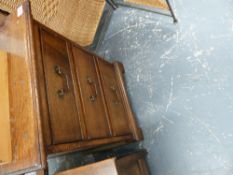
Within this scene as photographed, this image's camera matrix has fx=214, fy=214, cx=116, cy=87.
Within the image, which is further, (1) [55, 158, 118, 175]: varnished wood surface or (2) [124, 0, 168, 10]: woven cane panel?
(2) [124, 0, 168, 10]: woven cane panel

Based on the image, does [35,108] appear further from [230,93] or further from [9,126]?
[230,93]

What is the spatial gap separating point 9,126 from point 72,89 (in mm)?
337

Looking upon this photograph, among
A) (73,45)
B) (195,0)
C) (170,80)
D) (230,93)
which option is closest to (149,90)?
(170,80)

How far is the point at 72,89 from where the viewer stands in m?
1.08

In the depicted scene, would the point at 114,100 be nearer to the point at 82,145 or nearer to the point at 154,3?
the point at 82,145

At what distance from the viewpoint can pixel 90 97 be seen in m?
1.21

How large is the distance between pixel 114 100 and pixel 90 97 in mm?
305

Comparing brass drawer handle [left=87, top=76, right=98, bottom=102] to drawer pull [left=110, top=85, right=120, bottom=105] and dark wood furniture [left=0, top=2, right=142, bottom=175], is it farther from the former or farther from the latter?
drawer pull [left=110, top=85, right=120, bottom=105]

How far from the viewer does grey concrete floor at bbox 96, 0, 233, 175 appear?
1306 mm

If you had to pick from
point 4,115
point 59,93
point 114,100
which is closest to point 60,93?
point 59,93

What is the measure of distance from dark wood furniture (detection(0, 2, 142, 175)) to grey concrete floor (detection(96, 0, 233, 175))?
35 cm

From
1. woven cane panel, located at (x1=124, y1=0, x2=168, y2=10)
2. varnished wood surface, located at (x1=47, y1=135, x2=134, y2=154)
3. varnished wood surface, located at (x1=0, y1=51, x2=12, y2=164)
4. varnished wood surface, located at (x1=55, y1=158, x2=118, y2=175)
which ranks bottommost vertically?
varnished wood surface, located at (x1=55, y1=158, x2=118, y2=175)

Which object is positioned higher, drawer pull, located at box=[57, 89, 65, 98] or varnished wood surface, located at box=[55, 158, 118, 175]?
drawer pull, located at box=[57, 89, 65, 98]

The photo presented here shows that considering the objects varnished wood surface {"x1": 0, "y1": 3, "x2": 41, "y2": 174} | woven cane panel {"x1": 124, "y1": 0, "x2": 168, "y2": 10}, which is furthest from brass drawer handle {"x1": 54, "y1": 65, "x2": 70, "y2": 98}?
woven cane panel {"x1": 124, "y1": 0, "x2": 168, "y2": 10}
